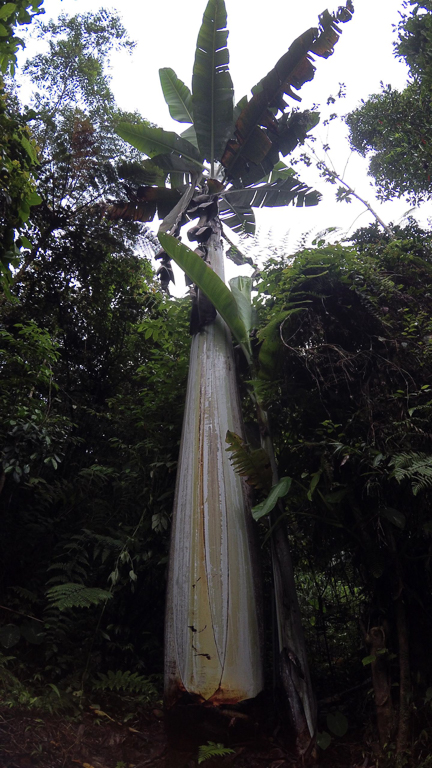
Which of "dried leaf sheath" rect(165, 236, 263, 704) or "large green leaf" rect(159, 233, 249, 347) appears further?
"large green leaf" rect(159, 233, 249, 347)

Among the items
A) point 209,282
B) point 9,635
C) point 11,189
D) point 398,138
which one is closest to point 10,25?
point 11,189

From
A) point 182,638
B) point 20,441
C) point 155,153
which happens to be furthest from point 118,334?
point 182,638

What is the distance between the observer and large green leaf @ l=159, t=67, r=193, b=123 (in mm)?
6000

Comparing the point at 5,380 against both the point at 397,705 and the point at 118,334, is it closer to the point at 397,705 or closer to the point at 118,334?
the point at 118,334

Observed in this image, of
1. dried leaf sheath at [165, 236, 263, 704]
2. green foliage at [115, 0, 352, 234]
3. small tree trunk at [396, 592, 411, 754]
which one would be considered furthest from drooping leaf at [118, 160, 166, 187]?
small tree trunk at [396, 592, 411, 754]

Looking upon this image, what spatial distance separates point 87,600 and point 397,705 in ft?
6.67

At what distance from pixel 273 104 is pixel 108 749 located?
18.9ft

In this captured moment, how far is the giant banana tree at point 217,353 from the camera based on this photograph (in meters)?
2.82

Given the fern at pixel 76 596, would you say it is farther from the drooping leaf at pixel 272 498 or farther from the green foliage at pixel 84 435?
the drooping leaf at pixel 272 498

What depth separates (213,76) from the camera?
5035mm

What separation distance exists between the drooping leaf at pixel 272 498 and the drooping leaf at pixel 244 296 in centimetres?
161

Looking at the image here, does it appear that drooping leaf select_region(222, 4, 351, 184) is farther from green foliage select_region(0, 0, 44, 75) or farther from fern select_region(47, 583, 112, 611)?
fern select_region(47, 583, 112, 611)

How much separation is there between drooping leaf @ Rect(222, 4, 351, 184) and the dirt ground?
516 cm

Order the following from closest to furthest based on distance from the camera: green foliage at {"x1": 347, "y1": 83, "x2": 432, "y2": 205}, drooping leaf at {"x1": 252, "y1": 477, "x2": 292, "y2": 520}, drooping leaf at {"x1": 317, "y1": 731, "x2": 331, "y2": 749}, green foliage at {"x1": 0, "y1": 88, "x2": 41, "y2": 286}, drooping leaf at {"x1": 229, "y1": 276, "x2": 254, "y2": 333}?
drooping leaf at {"x1": 317, "y1": 731, "x2": 331, "y2": 749} < drooping leaf at {"x1": 252, "y1": 477, "x2": 292, "y2": 520} < green foliage at {"x1": 0, "y1": 88, "x2": 41, "y2": 286} < drooping leaf at {"x1": 229, "y1": 276, "x2": 254, "y2": 333} < green foliage at {"x1": 347, "y1": 83, "x2": 432, "y2": 205}
